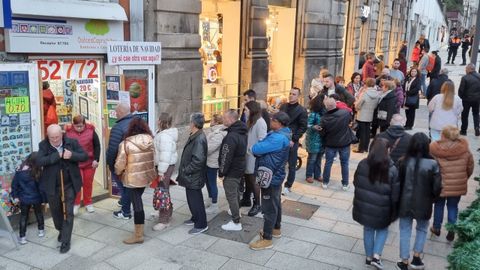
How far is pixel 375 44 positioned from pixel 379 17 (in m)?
1.64

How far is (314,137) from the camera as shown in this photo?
336 inches

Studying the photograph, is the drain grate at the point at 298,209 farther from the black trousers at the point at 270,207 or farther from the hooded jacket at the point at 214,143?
the hooded jacket at the point at 214,143

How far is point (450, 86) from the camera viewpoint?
8984 millimetres

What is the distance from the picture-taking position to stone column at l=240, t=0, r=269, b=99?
11.7 meters

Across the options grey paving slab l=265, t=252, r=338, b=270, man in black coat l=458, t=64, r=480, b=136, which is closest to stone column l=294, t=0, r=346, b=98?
man in black coat l=458, t=64, r=480, b=136

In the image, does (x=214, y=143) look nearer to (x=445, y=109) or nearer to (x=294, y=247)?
(x=294, y=247)

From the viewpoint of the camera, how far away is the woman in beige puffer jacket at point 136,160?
5.89m

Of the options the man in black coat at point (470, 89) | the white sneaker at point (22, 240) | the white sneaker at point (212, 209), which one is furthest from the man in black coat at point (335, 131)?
the man in black coat at point (470, 89)

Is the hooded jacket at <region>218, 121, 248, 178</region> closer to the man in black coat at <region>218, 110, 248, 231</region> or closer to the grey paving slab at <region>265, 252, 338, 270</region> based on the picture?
the man in black coat at <region>218, 110, 248, 231</region>

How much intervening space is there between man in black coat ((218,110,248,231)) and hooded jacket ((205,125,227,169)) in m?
0.44

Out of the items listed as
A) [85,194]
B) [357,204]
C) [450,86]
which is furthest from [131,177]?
[450,86]

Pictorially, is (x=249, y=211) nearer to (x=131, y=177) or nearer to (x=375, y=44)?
(x=131, y=177)

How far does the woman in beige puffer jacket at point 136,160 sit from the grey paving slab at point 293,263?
5.94ft

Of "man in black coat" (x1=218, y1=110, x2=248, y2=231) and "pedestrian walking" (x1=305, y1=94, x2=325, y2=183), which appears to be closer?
"man in black coat" (x1=218, y1=110, x2=248, y2=231)
